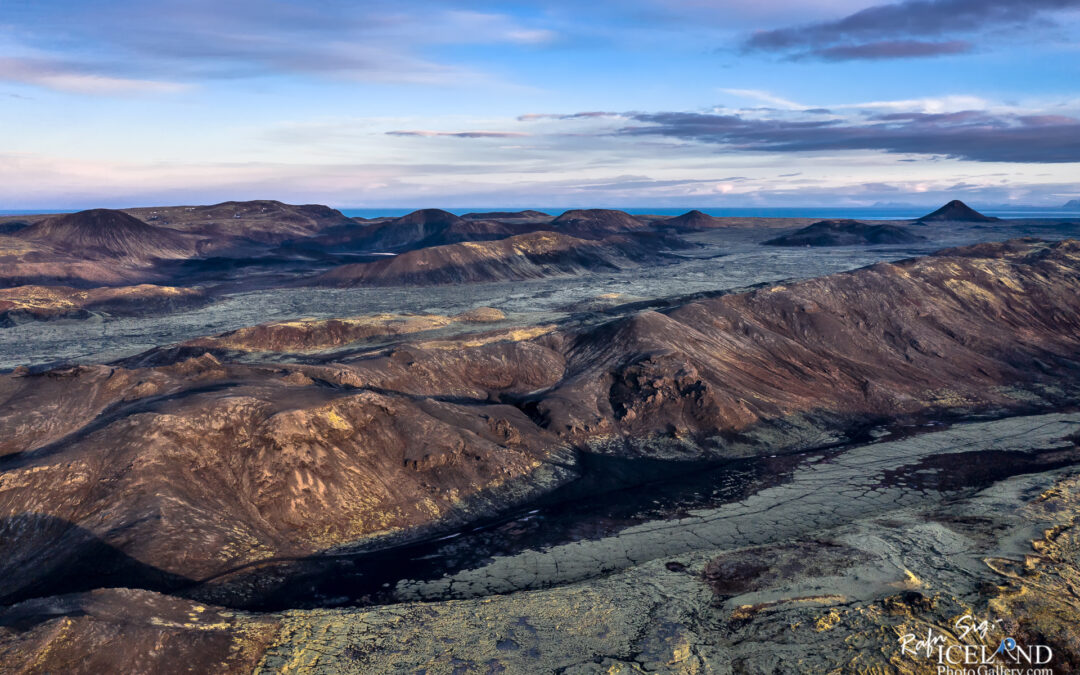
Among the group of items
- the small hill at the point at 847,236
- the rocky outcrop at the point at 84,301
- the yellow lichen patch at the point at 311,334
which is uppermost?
the small hill at the point at 847,236

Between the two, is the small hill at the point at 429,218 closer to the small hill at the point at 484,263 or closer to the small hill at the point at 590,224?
the small hill at the point at 590,224

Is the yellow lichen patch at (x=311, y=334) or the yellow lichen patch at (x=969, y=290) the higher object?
the yellow lichen patch at (x=969, y=290)

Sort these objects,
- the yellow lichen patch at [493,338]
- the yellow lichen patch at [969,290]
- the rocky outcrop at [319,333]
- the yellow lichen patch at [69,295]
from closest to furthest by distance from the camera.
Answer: the yellow lichen patch at [493,338] < the rocky outcrop at [319,333] < the yellow lichen patch at [969,290] < the yellow lichen patch at [69,295]

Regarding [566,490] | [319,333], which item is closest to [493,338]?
[319,333]

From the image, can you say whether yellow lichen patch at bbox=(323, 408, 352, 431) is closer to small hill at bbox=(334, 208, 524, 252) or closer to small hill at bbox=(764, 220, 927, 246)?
small hill at bbox=(334, 208, 524, 252)

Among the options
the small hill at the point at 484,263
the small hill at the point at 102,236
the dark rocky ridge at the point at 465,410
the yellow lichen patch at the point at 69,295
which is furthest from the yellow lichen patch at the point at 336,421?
the small hill at the point at 102,236

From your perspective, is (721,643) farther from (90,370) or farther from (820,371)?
(820,371)

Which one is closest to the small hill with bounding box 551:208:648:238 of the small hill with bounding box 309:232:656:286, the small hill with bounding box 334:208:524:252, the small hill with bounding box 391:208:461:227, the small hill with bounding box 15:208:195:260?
the small hill with bounding box 334:208:524:252
